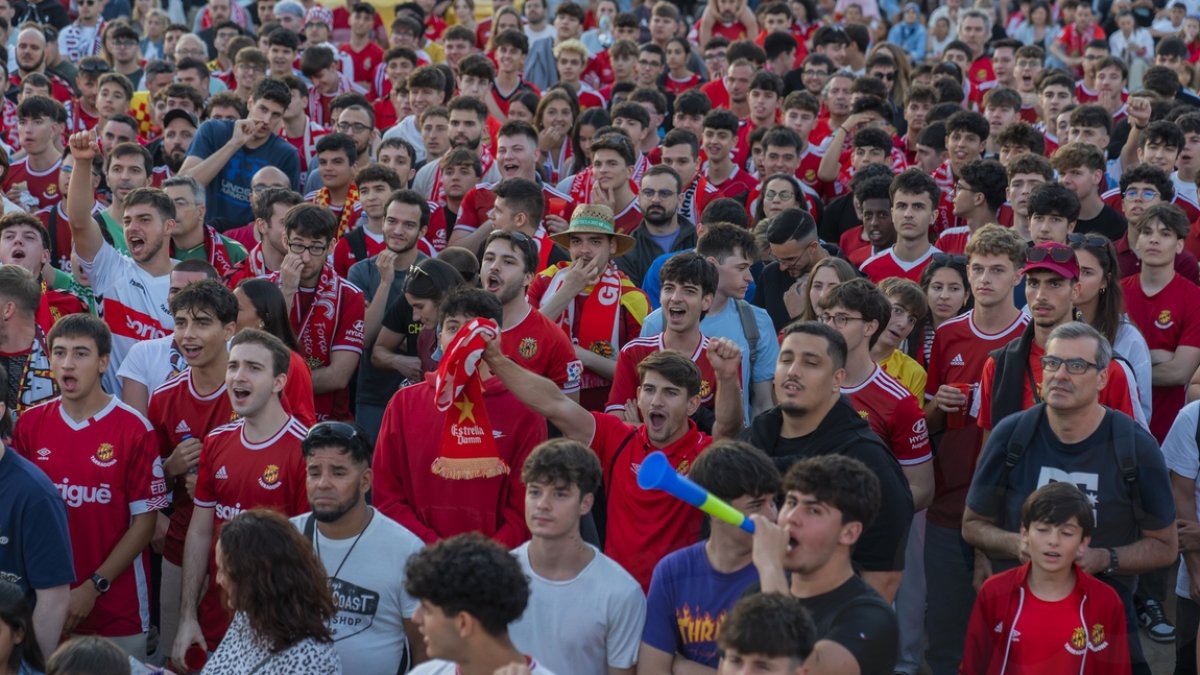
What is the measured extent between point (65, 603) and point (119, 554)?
54 cm

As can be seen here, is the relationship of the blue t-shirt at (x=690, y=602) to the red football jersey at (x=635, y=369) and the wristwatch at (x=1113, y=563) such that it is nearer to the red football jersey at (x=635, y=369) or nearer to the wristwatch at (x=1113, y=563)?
the wristwatch at (x=1113, y=563)

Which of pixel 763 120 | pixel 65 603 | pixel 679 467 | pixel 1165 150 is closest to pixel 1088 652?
pixel 679 467

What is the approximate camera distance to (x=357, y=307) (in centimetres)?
810

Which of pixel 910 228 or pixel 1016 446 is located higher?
pixel 910 228

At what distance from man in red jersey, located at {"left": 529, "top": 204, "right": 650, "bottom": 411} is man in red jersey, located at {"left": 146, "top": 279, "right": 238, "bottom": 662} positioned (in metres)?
1.66

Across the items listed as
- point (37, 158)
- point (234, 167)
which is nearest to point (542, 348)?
point (234, 167)

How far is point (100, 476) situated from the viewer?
647cm

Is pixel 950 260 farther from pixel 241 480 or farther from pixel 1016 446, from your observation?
pixel 241 480

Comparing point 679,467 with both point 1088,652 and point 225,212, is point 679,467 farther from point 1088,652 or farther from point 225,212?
point 225,212

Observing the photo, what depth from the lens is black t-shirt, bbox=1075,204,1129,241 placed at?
9.33 metres

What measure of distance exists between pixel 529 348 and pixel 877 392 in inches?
62.1

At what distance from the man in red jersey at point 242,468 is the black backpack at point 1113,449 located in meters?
2.75

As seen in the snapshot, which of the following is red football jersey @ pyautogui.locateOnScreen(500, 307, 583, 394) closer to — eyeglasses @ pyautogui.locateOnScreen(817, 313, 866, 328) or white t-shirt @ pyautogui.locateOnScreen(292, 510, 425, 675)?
eyeglasses @ pyautogui.locateOnScreen(817, 313, 866, 328)

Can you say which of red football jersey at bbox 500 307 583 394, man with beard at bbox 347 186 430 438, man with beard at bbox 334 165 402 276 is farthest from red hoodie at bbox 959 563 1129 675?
man with beard at bbox 334 165 402 276
